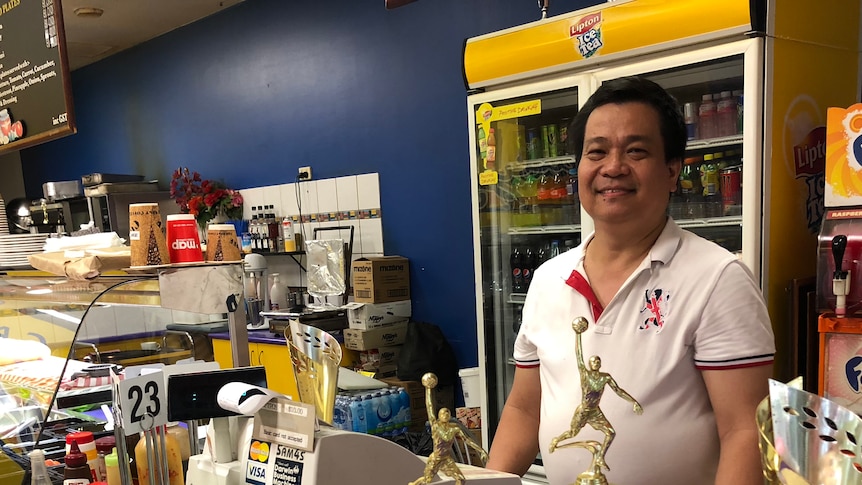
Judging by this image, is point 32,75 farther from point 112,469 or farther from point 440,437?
point 440,437

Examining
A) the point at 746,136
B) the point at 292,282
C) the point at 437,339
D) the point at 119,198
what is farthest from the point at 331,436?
the point at 119,198

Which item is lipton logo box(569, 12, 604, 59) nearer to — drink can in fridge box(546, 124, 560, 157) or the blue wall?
drink can in fridge box(546, 124, 560, 157)

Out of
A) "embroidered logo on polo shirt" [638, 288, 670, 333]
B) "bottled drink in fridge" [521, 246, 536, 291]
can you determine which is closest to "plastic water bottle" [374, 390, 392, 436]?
"bottled drink in fridge" [521, 246, 536, 291]

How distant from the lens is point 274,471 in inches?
37.8

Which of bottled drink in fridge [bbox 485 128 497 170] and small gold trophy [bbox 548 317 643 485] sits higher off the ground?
bottled drink in fridge [bbox 485 128 497 170]

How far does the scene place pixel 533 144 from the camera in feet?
11.5

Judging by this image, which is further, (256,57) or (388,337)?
(256,57)

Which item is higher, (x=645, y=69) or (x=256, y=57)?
(x=256, y=57)

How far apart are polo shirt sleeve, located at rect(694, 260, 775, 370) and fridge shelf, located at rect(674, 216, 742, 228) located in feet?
4.75

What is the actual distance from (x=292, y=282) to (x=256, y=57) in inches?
80.1

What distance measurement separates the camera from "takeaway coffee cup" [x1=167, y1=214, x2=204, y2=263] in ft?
5.33

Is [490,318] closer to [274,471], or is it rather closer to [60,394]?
[60,394]

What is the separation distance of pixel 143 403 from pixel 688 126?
2.54 meters

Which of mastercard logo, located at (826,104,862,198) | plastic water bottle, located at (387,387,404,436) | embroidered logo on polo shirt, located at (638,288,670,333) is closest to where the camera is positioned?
embroidered logo on polo shirt, located at (638,288,670,333)
